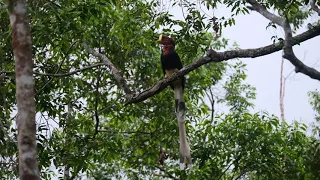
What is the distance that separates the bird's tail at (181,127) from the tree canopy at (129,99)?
104mm

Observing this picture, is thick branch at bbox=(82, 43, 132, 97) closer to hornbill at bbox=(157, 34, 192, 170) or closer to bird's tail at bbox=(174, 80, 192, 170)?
hornbill at bbox=(157, 34, 192, 170)

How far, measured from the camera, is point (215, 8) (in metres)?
4.07

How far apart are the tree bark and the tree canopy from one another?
1.10 m

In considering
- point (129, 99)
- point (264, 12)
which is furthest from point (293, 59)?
point (129, 99)

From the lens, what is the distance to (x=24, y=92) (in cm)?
233

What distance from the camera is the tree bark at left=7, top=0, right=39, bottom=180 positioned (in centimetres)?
217

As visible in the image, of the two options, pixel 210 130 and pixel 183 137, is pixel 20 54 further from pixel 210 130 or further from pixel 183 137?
pixel 210 130

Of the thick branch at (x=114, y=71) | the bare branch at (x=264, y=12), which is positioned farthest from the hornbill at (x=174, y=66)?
the bare branch at (x=264, y=12)

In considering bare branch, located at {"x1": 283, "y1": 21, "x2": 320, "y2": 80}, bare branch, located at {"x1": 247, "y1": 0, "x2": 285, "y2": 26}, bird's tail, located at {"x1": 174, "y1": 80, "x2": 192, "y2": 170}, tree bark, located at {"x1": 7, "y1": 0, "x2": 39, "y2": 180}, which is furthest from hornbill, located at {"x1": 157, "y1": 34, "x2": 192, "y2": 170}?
tree bark, located at {"x1": 7, "y1": 0, "x2": 39, "y2": 180}

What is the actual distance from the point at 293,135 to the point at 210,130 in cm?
81

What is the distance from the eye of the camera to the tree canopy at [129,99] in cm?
401

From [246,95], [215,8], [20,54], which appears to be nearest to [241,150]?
[215,8]

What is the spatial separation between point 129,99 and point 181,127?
0.72 metres

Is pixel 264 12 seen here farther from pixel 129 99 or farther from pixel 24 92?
pixel 24 92
